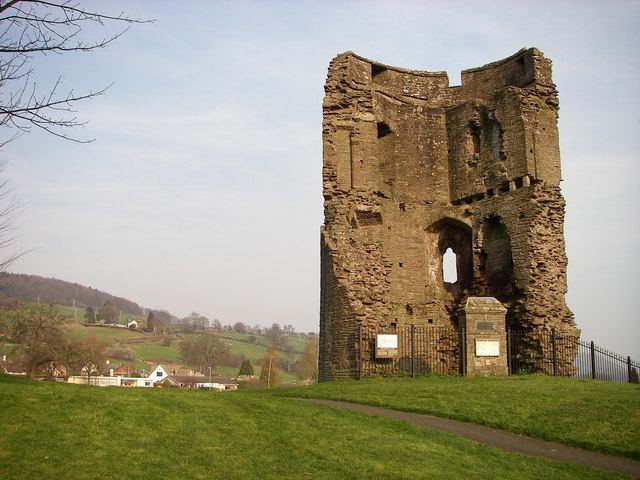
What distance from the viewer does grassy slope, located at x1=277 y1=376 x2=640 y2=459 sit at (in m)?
11.7

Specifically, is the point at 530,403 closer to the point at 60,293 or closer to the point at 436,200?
the point at 436,200

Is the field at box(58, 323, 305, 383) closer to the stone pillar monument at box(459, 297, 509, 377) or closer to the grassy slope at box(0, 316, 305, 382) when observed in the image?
the grassy slope at box(0, 316, 305, 382)

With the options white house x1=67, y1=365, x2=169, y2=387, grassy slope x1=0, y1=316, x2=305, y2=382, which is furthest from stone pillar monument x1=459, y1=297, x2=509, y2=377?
grassy slope x1=0, y1=316, x2=305, y2=382

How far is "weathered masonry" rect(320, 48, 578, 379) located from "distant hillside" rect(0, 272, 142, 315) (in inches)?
3553

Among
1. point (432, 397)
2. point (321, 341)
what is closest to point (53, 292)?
point (321, 341)

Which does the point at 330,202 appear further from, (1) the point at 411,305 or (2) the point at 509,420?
(2) the point at 509,420

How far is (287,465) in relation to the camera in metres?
9.25

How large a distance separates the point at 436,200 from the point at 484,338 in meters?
8.61

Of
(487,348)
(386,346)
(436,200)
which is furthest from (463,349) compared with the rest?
(436,200)

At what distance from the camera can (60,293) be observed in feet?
431

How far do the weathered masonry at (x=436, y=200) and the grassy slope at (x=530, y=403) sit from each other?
4.88 meters

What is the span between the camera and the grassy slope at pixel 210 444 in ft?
29.0

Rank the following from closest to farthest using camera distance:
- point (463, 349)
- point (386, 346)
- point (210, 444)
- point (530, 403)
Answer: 1. point (210, 444)
2. point (530, 403)
3. point (463, 349)
4. point (386, 346)

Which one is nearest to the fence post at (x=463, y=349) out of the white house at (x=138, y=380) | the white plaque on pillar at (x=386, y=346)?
the white plaque on pillar at (x=386, y=346)
